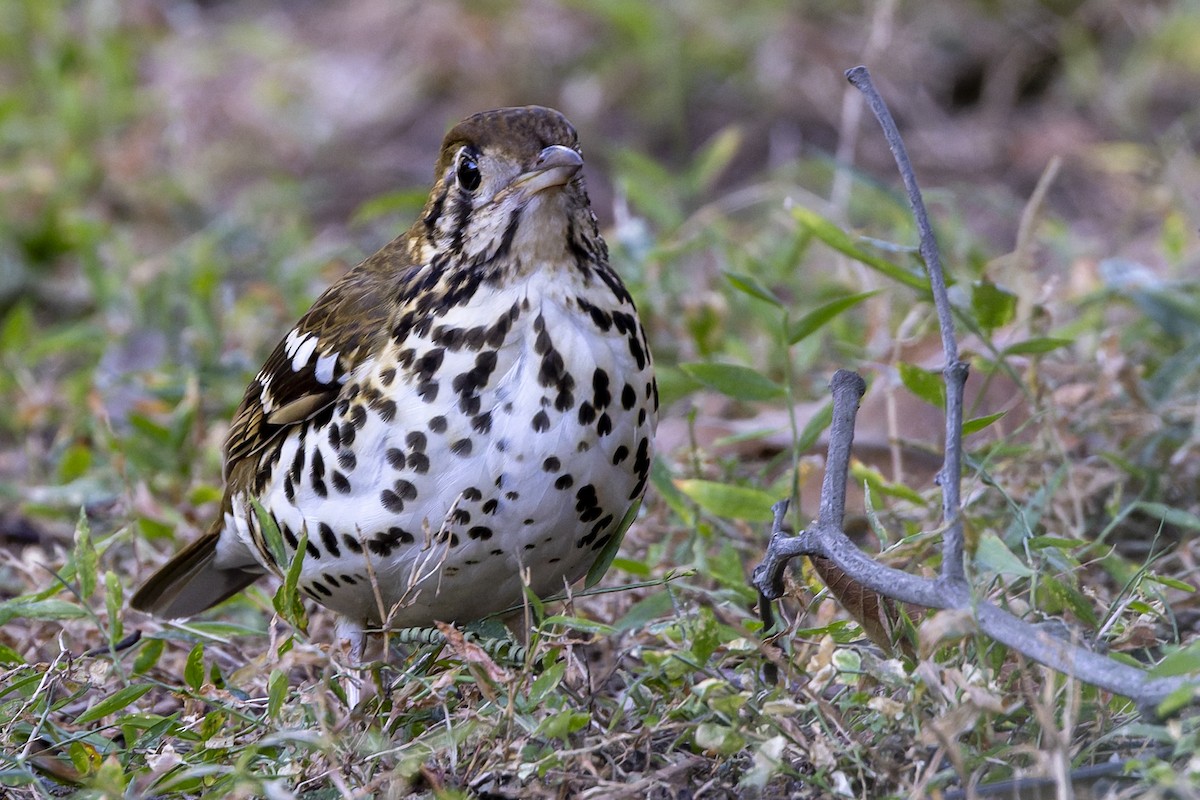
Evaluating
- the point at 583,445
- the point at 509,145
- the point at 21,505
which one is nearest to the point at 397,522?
the point at 583,445

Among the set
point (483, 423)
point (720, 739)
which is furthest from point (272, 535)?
point (720, 739)

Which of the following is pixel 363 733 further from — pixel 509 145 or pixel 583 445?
pixel 509 145

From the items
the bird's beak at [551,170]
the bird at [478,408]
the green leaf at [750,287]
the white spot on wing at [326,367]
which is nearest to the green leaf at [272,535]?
the bird at [478,408]

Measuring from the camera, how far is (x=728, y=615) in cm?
353

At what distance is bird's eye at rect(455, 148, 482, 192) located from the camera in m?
3.18

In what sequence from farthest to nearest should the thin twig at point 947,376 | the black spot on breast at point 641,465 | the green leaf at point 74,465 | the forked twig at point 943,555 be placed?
the green leaf at point 74,465
the black spot on breast at point 641,465
the thin twig at point 947,376
the forked twig at point 943,555

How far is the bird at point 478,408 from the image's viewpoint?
2.96 meters

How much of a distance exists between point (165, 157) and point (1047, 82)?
13.7ft

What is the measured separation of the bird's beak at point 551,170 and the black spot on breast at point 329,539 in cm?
74

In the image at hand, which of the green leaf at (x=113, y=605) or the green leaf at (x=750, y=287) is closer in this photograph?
the green leaf at (x=113, y=605)

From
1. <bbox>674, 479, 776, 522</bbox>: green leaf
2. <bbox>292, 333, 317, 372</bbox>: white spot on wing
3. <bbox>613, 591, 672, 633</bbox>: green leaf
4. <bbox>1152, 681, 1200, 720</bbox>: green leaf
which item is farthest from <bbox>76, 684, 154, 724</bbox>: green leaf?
<bbox>1152, 681, 1200, 720</bbox>: green leaf

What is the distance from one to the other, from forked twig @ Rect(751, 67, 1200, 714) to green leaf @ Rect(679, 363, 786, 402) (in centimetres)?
78

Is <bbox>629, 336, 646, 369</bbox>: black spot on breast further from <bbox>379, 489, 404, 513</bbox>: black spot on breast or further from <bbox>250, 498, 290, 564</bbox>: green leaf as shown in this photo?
<bbox>250, 498, 290, 564</bbox>: green leaf

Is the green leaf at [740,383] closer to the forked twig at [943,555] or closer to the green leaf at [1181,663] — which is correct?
the forked twig at [943,555]
